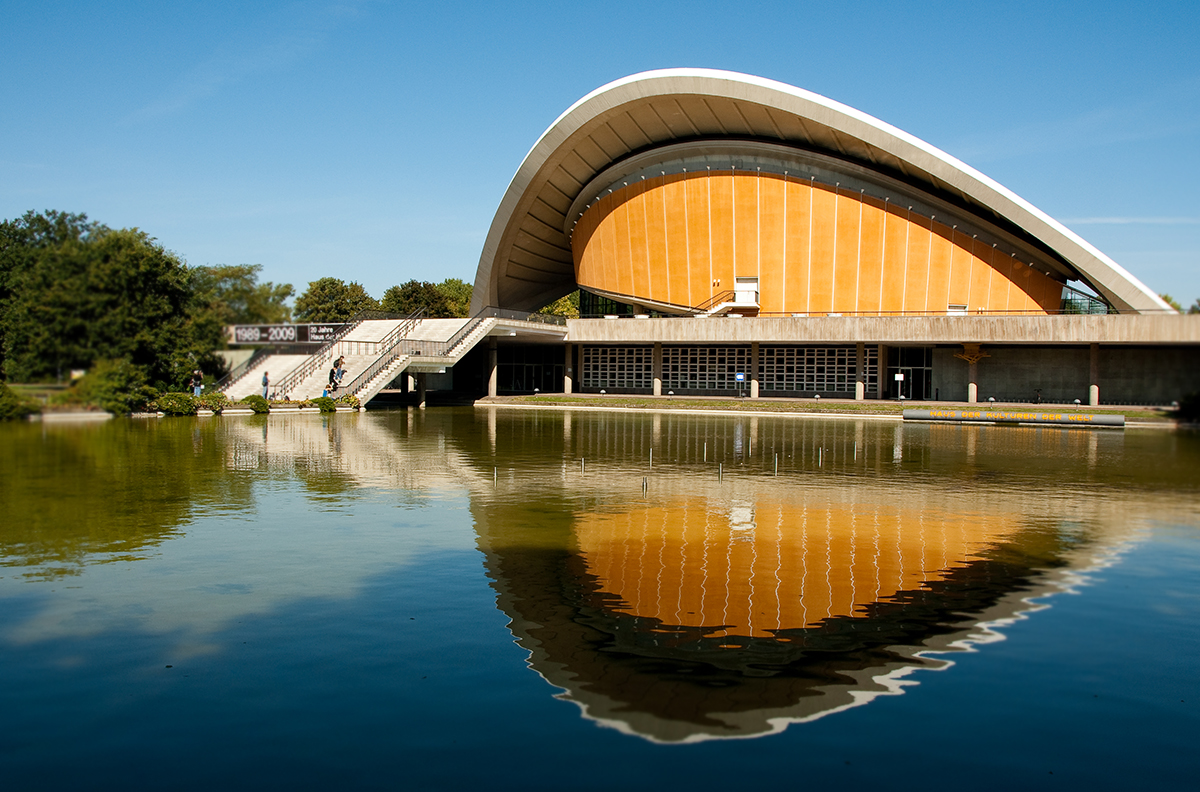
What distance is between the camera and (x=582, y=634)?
26.8ft

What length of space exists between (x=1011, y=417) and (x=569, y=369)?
2712 cm

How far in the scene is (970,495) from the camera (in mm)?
16703

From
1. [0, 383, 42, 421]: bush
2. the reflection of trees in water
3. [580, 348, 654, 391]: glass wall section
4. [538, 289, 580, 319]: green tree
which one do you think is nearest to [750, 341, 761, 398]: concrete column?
[580, 348, 654, 391]: glass wall section

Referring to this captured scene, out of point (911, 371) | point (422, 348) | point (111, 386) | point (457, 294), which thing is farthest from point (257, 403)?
point (457, 294)

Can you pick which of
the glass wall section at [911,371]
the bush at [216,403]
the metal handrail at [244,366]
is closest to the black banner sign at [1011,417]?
the glass wall section at [911,371]

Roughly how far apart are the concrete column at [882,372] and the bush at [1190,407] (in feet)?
97.4

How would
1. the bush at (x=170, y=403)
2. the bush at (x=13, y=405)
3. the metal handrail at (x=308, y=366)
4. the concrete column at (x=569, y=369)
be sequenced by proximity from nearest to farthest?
the bush at (x=13, y=405), the bush at (x=170, y=403), the metal handrail at (x=308, y=366), the concrete column at (x=569, y=369)

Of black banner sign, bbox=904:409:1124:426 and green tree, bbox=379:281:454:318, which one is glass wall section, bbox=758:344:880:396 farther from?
green tree, bbox=379:281:454:318

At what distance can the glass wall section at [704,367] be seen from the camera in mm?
52625

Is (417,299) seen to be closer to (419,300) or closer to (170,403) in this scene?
(419,300)

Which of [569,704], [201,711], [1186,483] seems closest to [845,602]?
[569,704]

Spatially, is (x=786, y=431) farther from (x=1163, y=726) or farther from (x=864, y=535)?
(x=1163, y=726)

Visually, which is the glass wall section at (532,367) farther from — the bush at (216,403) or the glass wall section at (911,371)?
the bush at (216,403)

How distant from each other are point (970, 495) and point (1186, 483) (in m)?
5.52
